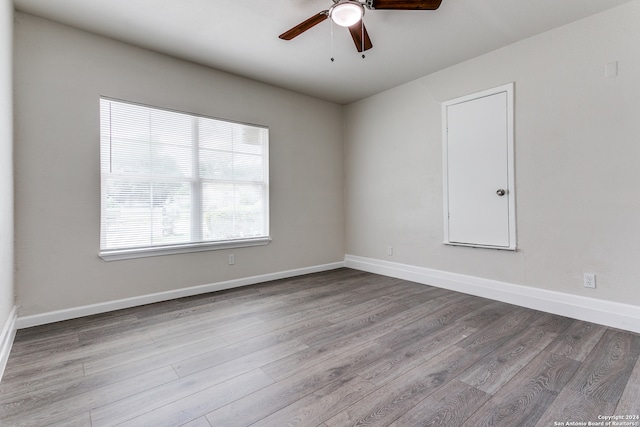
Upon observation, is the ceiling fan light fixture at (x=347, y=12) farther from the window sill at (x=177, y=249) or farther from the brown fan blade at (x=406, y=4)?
the window sill at (x=177, y=249)

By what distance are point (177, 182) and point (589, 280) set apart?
413cm

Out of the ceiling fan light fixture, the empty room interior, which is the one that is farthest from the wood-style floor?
the ceiling fan light fixture

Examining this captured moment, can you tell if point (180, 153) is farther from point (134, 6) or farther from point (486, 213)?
point (486, 213)

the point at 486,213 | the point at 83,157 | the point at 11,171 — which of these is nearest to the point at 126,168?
the point at 83,157

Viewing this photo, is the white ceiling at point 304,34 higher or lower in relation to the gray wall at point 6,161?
higher

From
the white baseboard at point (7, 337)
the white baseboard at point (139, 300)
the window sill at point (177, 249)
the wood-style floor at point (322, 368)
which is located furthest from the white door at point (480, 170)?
the white baseboard at point (7, 337)

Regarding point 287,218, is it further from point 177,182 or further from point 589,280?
point 589,280

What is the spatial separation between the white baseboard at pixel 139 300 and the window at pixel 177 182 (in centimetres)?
45

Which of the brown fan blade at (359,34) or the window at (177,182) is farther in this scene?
the window at (177,182)

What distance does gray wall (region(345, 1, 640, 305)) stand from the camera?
2.47 meters

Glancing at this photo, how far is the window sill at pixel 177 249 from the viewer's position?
9.64ft

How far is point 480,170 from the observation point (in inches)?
131

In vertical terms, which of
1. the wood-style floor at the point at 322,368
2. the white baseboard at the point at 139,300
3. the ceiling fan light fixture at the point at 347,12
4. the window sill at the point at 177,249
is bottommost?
the wood-style floor at the point at 322,368

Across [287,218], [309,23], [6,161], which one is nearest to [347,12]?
[309,23]
